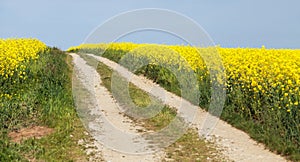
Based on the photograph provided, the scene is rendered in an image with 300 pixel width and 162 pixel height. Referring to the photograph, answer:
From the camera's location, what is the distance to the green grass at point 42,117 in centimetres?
1102

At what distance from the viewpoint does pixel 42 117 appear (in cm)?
1391

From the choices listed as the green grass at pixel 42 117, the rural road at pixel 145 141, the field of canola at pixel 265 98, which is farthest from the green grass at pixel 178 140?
the green grass at pixel 42 117

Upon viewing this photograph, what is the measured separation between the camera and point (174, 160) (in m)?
10.8

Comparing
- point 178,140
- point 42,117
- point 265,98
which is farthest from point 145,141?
point 265,98

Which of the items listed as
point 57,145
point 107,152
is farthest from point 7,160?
point 107,152

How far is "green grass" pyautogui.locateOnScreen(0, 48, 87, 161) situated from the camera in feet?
36.2

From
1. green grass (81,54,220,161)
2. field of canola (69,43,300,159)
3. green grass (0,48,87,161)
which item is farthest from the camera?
field of canola (69,43,300,159)

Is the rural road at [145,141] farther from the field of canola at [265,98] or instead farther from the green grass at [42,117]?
the green grass at [42,117]

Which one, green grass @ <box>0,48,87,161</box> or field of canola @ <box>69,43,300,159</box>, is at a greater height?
field of canola @ <box>69,43,300,159</box>

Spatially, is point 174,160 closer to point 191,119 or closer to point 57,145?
point 57,145

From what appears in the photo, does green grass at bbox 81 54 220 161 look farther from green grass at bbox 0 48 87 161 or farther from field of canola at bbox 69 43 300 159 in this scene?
green grass at bbox 0 48 87 161

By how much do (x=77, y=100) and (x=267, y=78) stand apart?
25.8 ft

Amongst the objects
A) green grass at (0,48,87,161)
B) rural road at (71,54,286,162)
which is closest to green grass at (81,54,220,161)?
rural road at (71,54,286,162)

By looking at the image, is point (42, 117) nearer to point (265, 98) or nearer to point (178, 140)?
point (178, 140)
